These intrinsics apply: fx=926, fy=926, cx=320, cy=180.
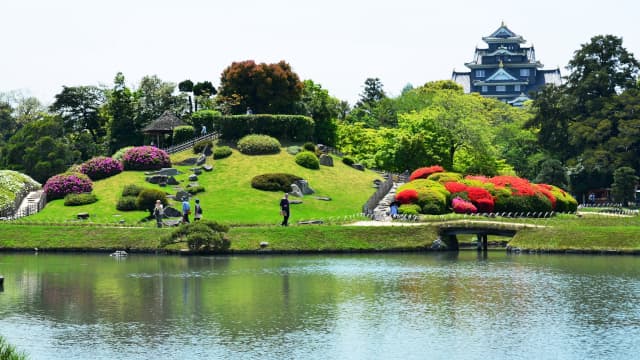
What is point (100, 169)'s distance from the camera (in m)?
86.2

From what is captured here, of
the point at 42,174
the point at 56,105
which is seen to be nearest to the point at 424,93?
the point at 56,105

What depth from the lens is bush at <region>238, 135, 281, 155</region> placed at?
3748 inches

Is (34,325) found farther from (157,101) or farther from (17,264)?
(157,101)

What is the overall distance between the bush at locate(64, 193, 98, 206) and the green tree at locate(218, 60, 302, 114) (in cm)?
3068

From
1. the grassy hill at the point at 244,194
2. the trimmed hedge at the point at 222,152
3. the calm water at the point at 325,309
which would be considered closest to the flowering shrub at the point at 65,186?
the grassy hill at the point at 244,194

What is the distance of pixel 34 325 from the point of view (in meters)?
35.2

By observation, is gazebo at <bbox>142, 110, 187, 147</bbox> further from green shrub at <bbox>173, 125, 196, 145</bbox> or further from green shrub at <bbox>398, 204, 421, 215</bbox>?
green shrub at <bbox>398, 204, 421, 215</bbox>

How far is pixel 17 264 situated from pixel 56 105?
60853mm

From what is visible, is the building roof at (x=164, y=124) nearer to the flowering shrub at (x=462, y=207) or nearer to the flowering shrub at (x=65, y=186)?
the flowering shrub at (x=65, y=186)

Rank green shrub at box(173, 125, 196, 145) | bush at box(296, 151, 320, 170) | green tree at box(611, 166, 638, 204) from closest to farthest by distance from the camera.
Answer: bush at box(296, 151, 320, 170), green tree at box(611, 166, 638, 204), green shrub at box(173, 125, 196, 145)

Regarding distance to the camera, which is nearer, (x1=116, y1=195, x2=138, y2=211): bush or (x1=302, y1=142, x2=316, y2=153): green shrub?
(x1=116, y1=195, x2=138, y2=211): bush

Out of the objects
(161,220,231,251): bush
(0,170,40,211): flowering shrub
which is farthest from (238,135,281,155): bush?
(161,220,231,251): bush

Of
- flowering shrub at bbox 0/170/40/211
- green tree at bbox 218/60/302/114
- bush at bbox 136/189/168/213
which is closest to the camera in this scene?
bush at bbox 136/189/168/213

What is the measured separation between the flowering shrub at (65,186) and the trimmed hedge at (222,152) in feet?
51.4
